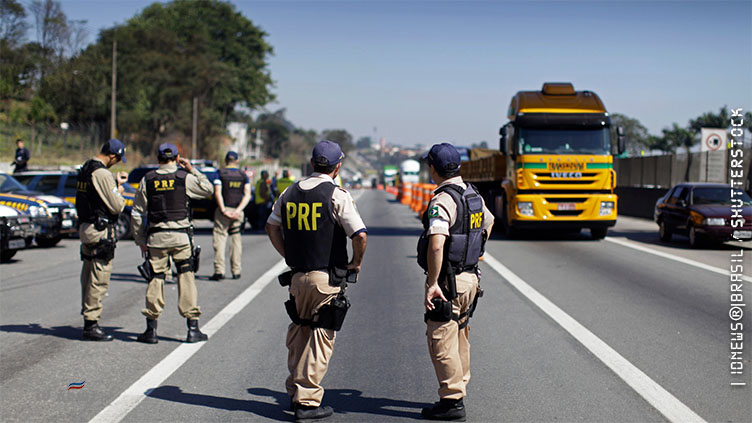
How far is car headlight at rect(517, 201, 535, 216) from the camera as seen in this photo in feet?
61.1

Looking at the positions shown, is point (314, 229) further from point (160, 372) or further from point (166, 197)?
point (166, 197)

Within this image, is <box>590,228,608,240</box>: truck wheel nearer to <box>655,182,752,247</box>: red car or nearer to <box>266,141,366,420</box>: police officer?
<box>655,182,752,247</box>: red car

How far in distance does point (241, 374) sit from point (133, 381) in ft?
2.72

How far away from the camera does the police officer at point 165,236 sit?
7.61 metres

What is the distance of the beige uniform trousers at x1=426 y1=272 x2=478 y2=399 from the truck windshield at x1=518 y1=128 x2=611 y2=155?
45.2ft

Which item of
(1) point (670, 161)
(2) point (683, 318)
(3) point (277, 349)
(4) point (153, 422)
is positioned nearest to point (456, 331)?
(4) point (153, 422)

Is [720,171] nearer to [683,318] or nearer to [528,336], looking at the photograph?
[683,318]

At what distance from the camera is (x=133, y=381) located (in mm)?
6211

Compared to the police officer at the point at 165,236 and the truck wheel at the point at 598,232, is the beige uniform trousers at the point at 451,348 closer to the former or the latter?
the police officer at the point at 165,236

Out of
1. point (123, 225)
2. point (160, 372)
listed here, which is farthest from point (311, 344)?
point (123, 225)

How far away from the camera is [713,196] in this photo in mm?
18234

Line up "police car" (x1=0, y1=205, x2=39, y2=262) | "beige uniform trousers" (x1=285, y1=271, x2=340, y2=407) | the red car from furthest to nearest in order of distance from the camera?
the red car → "police car" (x1=0, y1=205, x2=39, y2=262) → "beige uniform trousers" (x1=285, y1=271, x2=340, y2=407)

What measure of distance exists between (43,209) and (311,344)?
12589mm

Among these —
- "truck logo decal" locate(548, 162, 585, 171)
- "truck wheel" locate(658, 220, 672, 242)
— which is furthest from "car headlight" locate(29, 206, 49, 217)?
"truck wheel" locate(658, 220, 672, 242)
